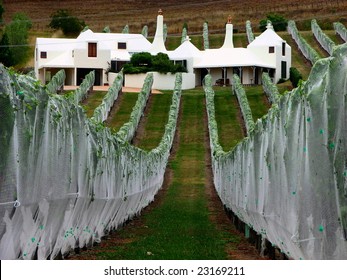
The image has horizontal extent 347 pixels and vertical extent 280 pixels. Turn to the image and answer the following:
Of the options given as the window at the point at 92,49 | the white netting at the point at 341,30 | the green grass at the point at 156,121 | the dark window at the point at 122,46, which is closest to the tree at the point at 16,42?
the window at the point at 92,49

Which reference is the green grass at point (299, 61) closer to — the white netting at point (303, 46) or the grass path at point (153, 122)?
the white netting at point (303, 46)

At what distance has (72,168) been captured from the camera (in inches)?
653

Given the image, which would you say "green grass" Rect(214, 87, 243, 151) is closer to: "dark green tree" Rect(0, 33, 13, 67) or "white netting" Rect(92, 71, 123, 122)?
"white netting" Rect(92, 71, 123, 122)

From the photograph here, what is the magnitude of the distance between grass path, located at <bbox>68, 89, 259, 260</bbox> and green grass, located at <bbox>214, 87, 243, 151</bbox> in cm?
128

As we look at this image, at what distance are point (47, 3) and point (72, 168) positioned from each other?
118m

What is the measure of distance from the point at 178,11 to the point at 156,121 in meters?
64.9

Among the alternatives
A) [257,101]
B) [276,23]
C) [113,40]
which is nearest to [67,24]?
[113,40]

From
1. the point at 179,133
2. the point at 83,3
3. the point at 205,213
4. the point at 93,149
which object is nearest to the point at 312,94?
the point at 93,149

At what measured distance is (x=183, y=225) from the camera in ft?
84.2

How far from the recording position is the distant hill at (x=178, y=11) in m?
112

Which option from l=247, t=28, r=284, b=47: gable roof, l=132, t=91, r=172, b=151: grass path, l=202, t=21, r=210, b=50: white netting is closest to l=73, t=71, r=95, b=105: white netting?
l=132, t=91, r=172, b=151: grass path

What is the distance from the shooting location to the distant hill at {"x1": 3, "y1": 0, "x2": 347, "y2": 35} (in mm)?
111562

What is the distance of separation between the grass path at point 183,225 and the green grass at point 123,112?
16.0 ft

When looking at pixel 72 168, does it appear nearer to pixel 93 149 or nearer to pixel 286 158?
pixel 93 149
